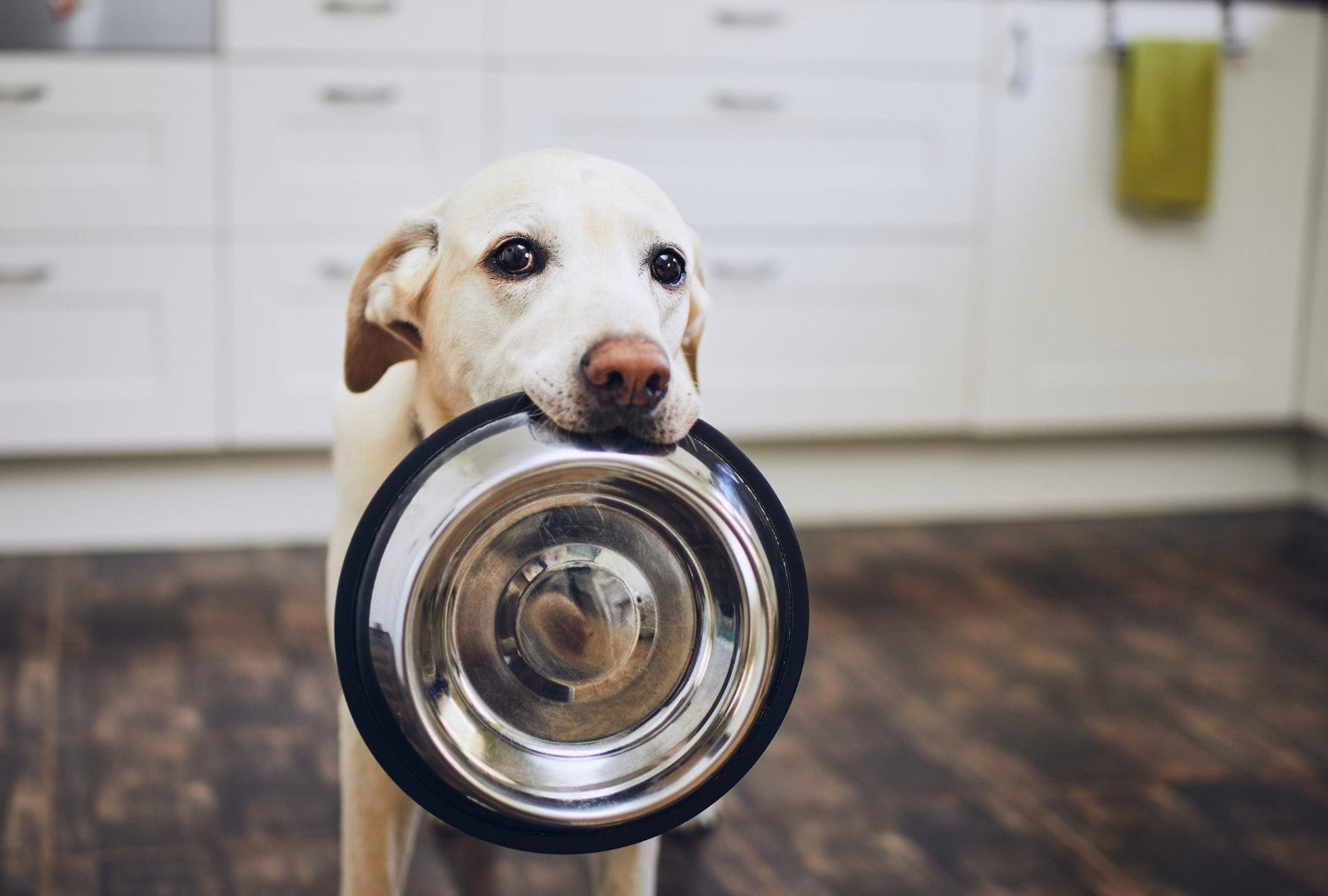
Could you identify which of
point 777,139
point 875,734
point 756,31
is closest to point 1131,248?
point 777,139

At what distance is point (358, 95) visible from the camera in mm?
2395

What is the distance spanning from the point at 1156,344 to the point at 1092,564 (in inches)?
21.0

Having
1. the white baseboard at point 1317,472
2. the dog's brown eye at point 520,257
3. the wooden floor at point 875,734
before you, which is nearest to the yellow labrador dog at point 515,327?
the dog's brown eye at point 520,257

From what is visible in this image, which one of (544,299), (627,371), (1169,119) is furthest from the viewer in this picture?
(1169,119)

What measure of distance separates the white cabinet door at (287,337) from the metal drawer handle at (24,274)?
0.30m

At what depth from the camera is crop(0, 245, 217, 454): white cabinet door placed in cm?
234

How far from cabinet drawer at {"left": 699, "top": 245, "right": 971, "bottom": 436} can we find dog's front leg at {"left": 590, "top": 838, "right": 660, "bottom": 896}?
152cm

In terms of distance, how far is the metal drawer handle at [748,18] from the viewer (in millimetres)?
2531

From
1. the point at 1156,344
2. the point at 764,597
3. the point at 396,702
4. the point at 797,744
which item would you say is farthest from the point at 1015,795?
the point at 1156,344

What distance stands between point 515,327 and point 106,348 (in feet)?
5.27

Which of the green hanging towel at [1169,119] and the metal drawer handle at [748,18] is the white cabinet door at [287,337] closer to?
the metal drawer handle at [748,18]

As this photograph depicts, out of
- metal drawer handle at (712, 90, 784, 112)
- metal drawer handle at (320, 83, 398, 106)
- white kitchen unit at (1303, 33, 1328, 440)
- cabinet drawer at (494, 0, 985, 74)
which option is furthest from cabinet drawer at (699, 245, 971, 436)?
white kitchen unit at (1303, 33, 1328, 440)

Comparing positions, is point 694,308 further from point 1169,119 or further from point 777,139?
→ point 1169,119

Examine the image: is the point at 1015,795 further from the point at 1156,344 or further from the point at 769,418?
the point at 1156,344
